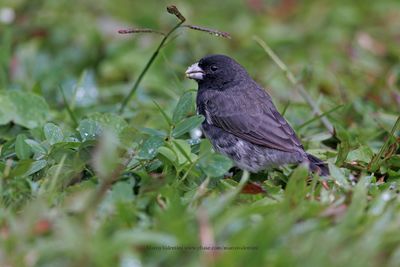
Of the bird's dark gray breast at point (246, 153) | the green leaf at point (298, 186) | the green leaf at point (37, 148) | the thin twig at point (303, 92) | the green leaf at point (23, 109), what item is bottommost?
the green leaf at point (23, 109)

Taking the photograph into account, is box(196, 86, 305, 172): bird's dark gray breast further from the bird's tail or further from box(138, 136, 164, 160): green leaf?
box(138, 136, 164, 160): green leaf

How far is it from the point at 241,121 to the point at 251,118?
2.4 inches

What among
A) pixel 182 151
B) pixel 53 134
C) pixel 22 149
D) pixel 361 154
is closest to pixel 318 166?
pixel 361 154

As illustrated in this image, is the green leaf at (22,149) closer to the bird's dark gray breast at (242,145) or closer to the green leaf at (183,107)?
the green leaf at (183,107)

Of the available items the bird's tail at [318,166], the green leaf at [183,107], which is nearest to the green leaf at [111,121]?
the green leaf at [183,107]

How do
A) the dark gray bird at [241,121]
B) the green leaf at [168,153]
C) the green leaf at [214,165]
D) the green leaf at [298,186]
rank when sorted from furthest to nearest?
1. the dark gray bird at [241,121]
2. the green leaf at [168,153]
3. the green leaf at [214,165]
4. the green leaf at [298,186]

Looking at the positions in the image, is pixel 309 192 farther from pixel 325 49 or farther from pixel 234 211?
pixel 325 49

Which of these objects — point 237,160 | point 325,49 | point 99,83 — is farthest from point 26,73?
point 325,49

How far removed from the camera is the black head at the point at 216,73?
452 centimetres

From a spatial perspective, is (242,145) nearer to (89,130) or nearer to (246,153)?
(246,153)

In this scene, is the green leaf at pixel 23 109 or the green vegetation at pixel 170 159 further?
the green leaf at pixel 23 109

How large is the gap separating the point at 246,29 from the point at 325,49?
793mm

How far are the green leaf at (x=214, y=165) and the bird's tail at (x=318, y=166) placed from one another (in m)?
0.47

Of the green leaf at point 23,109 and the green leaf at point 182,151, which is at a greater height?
the green leaf at point 182,151
